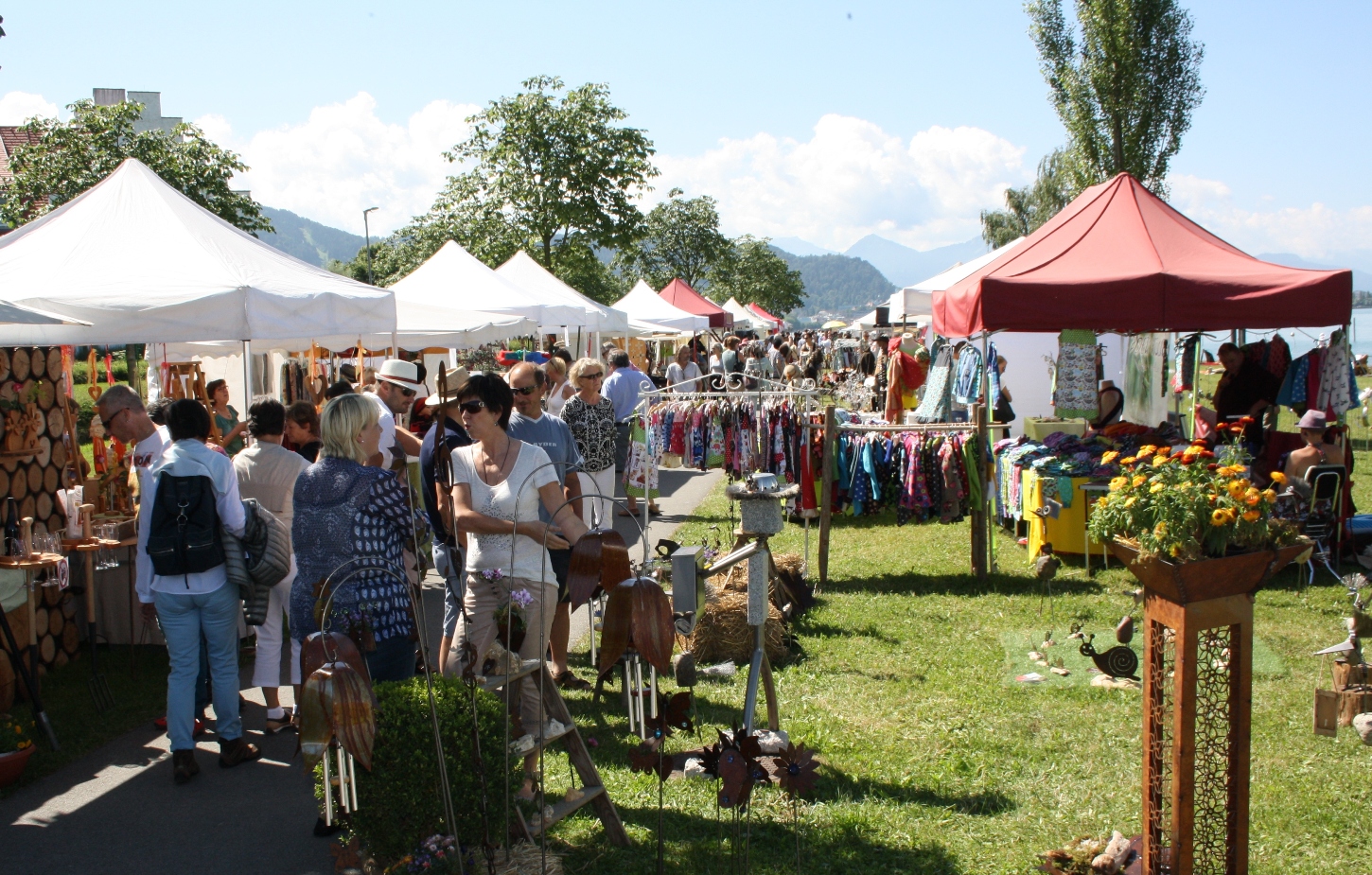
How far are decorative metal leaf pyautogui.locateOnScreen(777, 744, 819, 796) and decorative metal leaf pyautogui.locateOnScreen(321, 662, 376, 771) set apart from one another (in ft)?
4.07

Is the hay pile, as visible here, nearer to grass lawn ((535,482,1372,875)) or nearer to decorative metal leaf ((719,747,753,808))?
grass lawn ((535,482,1372,875))

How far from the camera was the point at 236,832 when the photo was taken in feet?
13.4

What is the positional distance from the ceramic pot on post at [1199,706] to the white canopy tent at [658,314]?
17977 millimetres

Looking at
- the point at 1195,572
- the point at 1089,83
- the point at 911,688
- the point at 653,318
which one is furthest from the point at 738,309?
the point at 1195,572

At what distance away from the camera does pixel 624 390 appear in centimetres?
1016

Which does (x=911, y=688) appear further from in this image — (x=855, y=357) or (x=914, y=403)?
(x=855, y=357)

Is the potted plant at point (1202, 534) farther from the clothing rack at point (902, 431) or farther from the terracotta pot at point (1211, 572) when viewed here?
the clothing rack at point (902, 431)

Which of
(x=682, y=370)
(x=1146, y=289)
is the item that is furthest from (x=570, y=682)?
(x=682, y=370)

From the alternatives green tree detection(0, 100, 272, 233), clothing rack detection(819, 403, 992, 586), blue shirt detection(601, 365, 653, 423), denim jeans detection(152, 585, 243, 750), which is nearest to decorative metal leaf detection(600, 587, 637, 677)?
denim jeans detection(152, 585, 243, 750)

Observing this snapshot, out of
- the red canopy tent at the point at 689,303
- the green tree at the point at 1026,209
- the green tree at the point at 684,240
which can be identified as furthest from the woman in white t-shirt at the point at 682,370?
the green tree at the point at 684,240

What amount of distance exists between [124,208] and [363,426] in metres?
4.58

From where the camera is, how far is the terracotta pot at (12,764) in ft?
14.8

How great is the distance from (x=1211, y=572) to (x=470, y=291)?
11059mm

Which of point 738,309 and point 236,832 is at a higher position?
point 738,309
